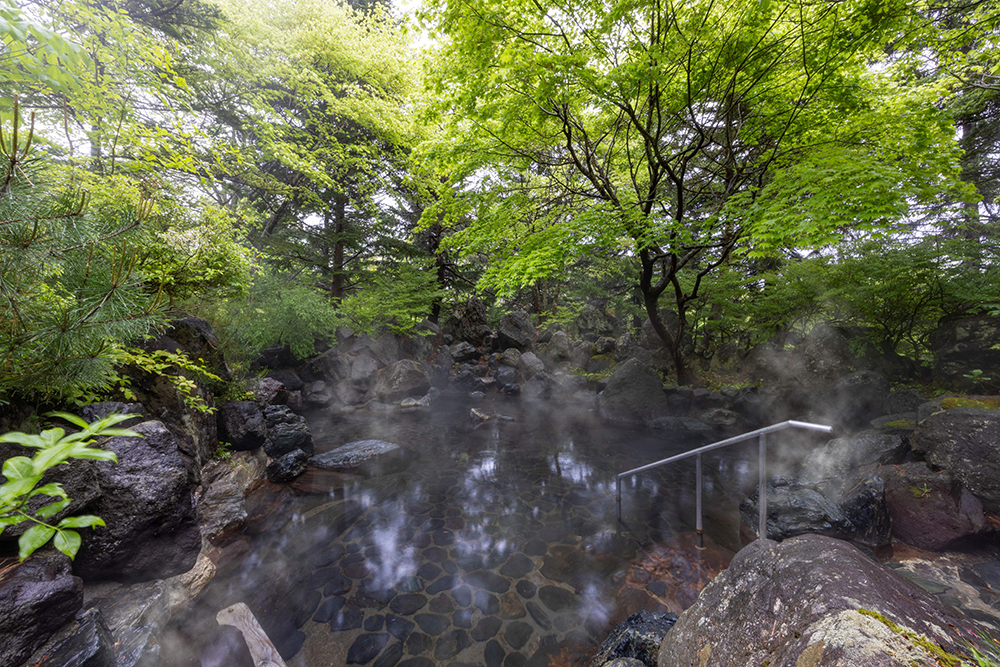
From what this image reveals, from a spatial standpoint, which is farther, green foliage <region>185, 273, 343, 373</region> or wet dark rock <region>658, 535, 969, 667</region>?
green foliage <region>185, 273, 343, 373</region>

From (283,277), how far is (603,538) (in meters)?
13.9

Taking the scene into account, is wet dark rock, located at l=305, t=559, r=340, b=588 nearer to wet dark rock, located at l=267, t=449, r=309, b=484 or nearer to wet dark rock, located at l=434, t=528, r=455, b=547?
wet dark rock, located at l=434, t=528, r=455, b=547

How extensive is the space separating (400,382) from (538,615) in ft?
33.3

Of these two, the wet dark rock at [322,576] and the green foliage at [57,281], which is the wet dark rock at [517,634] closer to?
the wet dark rock at [322,576]

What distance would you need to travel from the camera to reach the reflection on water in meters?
3.37

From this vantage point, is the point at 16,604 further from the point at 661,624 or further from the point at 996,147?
the point at 996,147

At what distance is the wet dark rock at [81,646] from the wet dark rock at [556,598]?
3.72 meters

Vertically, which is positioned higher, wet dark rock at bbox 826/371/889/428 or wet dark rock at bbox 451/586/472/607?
wet dark rock at bbox 826/371/889/428

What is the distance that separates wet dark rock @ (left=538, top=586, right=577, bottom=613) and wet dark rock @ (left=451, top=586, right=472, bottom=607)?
2.64 feet

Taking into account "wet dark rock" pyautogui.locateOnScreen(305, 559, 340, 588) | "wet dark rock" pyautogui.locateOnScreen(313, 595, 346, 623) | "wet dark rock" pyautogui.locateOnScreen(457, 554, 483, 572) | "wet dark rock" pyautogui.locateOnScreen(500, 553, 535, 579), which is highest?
"wet dark rock" pyautogui.locateOnScreen(305, 559, 340, 588)

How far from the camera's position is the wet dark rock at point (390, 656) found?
10.2ft

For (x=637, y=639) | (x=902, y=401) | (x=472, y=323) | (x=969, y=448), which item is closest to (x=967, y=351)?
(x=902, y=401)

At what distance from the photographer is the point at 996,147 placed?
8570 mm

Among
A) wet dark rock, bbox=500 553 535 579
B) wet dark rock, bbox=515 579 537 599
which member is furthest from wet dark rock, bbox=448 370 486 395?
wet dark rock, bbox=515 579 537 599
